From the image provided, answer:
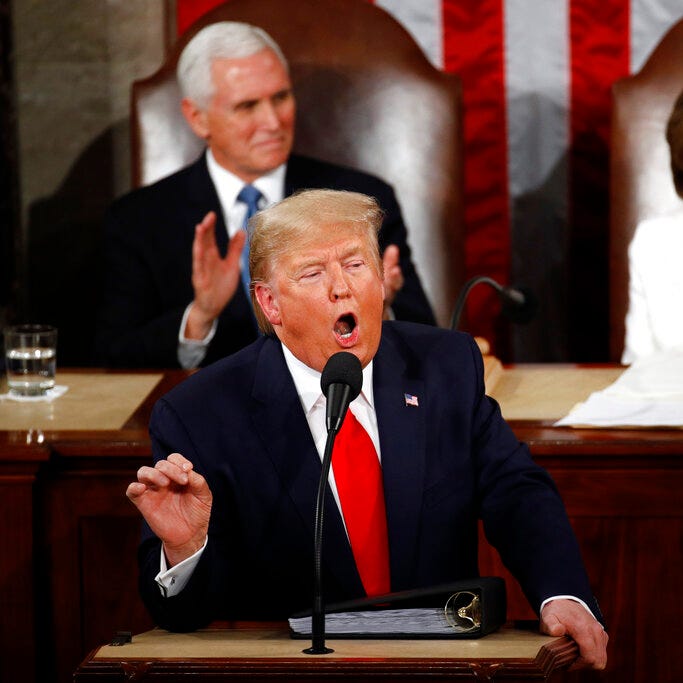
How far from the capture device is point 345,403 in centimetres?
172

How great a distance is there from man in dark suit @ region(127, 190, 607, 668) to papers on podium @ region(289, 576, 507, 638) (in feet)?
0.65

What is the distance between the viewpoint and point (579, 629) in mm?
1854

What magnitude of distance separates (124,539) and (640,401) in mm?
1059

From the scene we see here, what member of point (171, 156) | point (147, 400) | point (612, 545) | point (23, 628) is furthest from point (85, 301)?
point (612, 545)

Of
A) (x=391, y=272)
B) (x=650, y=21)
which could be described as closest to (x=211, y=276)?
(x=391, y=272)

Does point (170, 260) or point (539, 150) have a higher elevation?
point (539, 150)

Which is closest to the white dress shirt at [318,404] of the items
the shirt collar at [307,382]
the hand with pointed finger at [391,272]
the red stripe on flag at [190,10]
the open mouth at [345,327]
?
the shirt collar at [307,382]

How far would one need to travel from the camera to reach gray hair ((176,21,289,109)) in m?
3.92

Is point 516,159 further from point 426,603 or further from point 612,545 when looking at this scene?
point 426,603

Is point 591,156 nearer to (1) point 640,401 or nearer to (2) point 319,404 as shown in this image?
(1) point 640,401

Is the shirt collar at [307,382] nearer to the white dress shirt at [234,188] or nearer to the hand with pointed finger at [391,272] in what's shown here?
the hand with pointed finger at [391,272]

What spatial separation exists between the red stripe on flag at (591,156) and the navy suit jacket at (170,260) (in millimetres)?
883

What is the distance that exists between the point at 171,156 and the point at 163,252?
0.46 metres

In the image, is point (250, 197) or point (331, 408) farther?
point (250, 197)
